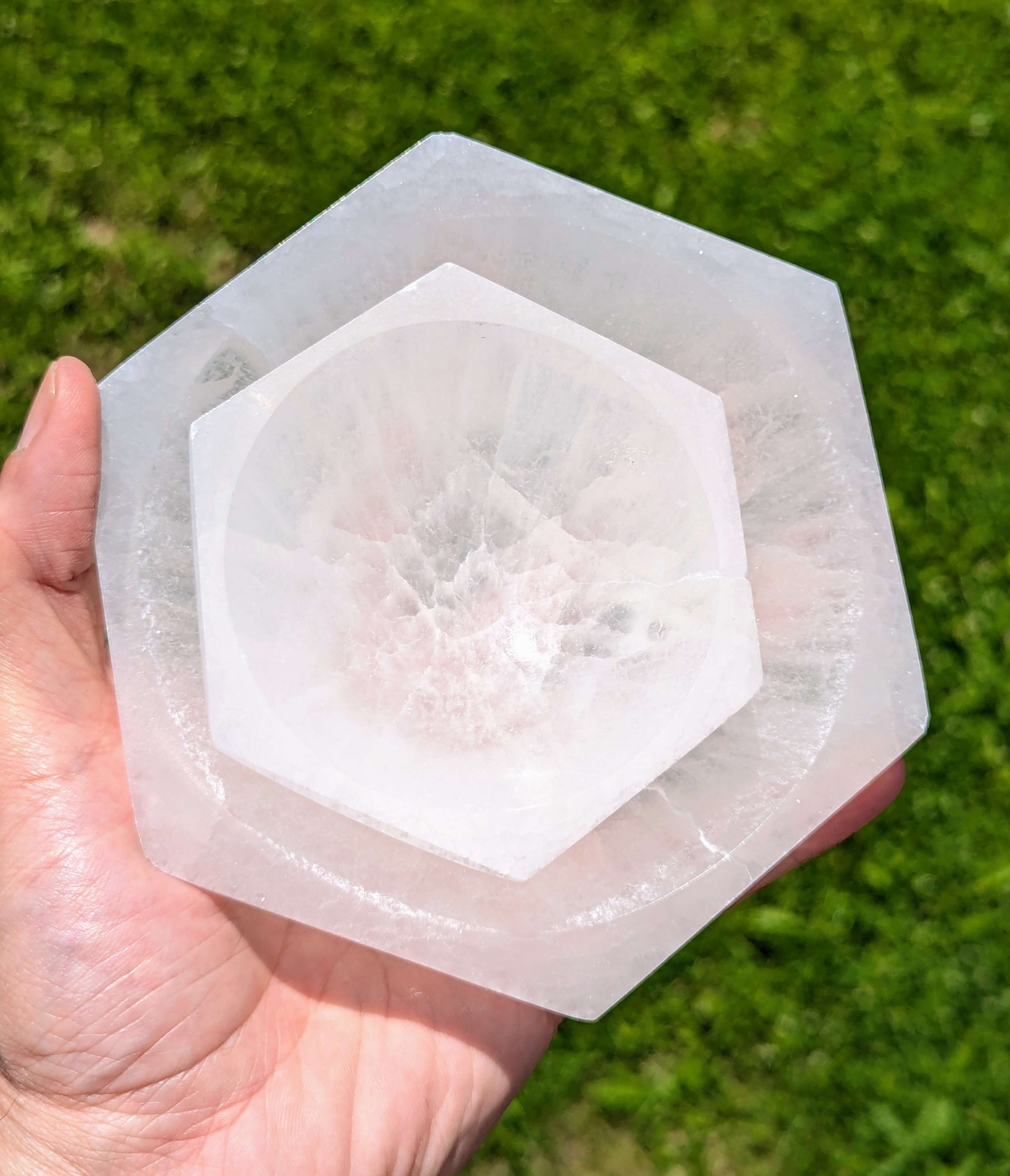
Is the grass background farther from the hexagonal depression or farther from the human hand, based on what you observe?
the hexagonal depression

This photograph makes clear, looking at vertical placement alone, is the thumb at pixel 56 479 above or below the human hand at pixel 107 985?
above

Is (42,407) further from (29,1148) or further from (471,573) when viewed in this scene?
(29,1148)

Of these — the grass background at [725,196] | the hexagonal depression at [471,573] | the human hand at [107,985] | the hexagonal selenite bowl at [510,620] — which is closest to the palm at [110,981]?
the human hand at [107,985]

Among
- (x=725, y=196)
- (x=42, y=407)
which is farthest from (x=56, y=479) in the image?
(x=725, y=196)

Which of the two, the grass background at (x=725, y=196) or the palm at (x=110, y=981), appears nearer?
the palm at (x=110, y=981)

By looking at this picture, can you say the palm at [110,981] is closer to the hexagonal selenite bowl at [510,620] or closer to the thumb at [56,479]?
the thumb at [56,479]

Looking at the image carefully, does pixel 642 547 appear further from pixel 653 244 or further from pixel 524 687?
pixel 653 244

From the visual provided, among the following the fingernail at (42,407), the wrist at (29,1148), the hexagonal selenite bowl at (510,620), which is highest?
the fingernail at (42,407)
